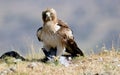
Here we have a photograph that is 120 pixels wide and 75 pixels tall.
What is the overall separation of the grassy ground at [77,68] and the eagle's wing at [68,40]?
86cm

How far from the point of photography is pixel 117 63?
44.5 feet

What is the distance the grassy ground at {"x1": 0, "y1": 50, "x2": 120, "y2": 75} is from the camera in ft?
40.1

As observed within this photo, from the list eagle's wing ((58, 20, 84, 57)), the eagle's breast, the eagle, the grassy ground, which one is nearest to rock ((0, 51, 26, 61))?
the eagle

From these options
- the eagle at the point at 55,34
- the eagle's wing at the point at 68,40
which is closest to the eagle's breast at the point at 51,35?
the eagle at the point at 55,34

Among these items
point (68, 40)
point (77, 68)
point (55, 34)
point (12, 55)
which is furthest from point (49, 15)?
point (77, 68)

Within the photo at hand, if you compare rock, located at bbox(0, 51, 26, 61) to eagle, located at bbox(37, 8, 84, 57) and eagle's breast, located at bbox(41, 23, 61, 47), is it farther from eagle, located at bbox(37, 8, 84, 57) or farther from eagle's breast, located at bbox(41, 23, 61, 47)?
eagle's breast, located at bbox(41, 23, 61, 47)

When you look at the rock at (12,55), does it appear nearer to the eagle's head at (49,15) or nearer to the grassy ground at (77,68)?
the grassy ground at (77,68)

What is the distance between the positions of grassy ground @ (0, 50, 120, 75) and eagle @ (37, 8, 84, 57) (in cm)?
82

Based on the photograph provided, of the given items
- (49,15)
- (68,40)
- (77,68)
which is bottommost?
(77,68)

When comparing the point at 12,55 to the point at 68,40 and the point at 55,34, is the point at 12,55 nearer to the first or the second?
the point at 55,34


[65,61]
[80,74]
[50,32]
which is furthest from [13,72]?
[50,32]

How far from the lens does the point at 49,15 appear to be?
628 inches

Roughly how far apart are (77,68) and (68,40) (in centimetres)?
307

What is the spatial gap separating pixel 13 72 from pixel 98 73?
6.74ft
